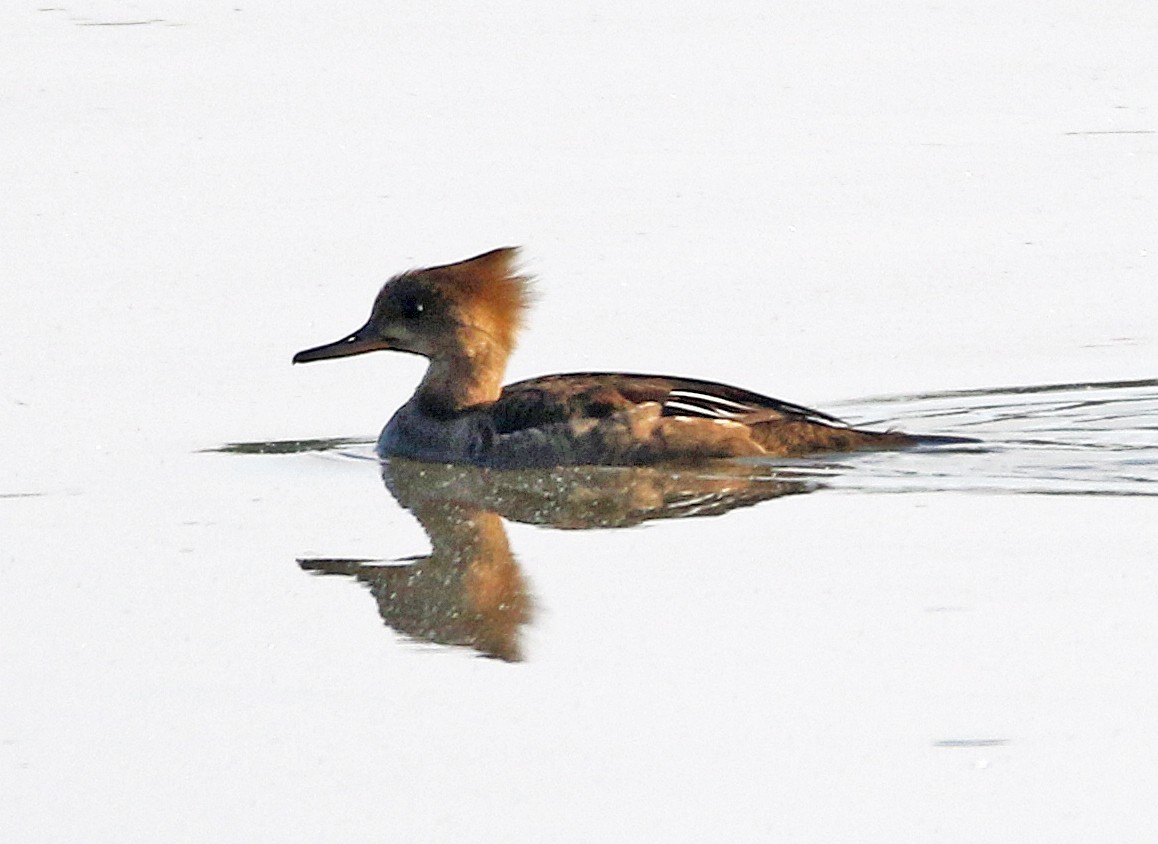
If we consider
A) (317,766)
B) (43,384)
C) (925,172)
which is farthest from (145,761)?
(925,172)

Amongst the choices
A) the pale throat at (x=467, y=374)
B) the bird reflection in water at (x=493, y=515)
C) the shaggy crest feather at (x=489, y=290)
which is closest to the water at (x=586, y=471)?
the bird reflection in water at (x=493, y=515)

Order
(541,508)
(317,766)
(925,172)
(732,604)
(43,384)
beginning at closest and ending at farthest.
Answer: (317,766) → (732,604) → (541,508) → (43,384) → (925,172)

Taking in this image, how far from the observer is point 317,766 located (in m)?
5.09

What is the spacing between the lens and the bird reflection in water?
6205 mm

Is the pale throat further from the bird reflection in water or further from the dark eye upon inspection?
the bird reflection in water

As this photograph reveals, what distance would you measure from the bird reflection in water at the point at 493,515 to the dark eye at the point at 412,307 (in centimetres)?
61

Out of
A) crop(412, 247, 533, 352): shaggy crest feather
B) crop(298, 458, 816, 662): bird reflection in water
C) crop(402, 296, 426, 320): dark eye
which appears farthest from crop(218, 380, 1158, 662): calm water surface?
crop(412, 247, 533, 352): shaggy crest feather

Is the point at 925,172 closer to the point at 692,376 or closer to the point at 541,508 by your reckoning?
the point at 692,376

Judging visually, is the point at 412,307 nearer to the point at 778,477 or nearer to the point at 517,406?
the point at 517,406

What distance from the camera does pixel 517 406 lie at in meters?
8.06

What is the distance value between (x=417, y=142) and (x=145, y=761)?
6667mm

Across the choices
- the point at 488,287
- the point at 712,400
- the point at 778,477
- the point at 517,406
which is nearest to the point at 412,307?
the point at 488,287

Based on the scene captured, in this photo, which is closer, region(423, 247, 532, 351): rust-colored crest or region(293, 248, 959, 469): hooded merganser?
region(293, 248, 959, 469): hooded merganser

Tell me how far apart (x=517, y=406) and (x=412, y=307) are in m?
0.64
